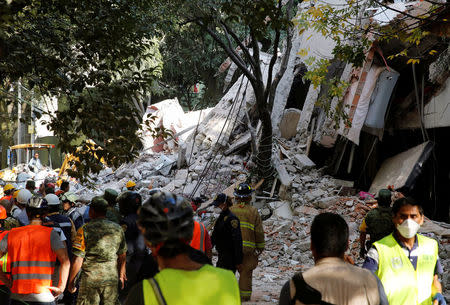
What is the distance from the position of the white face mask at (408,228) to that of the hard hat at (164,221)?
2067 millimetres

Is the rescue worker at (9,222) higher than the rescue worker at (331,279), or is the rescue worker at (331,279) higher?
the rescue worker at (331,279)

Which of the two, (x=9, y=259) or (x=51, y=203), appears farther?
(x=51, y=203)

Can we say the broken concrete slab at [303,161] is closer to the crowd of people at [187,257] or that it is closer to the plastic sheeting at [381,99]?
the plastic sheeting at [381,99]

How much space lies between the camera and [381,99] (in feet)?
37.8

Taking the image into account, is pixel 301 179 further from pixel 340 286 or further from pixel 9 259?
pixel 340 286

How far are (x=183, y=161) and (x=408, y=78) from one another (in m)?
8.78

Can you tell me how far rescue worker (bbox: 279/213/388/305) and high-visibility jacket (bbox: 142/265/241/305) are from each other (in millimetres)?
408

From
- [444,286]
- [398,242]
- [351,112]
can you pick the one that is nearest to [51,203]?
[398,242]

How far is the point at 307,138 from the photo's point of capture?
1558 cm

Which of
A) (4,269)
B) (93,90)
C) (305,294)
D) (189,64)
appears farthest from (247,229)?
(189,64)

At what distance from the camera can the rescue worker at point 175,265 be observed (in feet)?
6.77

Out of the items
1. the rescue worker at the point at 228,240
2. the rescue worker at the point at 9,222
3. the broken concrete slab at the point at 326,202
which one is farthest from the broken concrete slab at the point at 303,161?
the rescue worker at the point at 9,222

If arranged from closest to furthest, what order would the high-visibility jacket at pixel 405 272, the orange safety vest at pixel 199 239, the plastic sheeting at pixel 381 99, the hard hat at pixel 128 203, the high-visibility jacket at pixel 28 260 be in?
the high-visibility jacket at pixel 405 272 → the high-visibility jacket at pixel 28 260 → the orange safety vest at pixel 199 239 → the hard hat at pixel 128 203 → the plastic sheeting at pixel 381 99

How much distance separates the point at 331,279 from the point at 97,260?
2.95m
